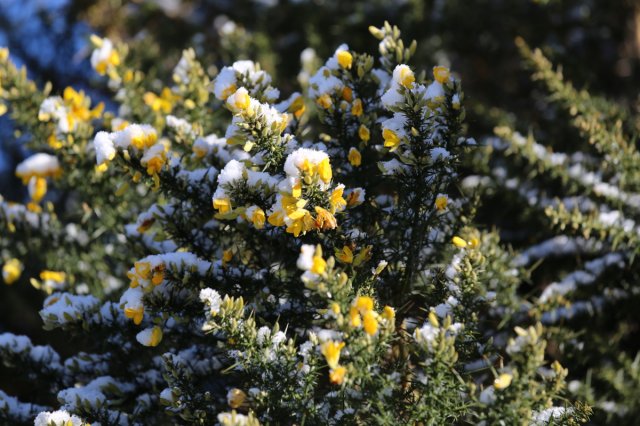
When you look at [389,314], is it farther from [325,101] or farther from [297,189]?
[325,101]

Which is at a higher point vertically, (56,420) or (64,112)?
(64,112)

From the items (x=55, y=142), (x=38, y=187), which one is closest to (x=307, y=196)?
(x=55, y=142)

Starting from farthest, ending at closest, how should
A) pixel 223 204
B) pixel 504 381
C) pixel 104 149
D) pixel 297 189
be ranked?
pixel 104 149 → pixel 223 204 → pixel 297 189 → pixel 504 381

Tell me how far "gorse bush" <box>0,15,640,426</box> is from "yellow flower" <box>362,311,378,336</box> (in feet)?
0.04

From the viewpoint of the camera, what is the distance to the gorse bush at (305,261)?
154 cm

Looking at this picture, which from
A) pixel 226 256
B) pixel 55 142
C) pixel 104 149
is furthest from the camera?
pixel 55 142

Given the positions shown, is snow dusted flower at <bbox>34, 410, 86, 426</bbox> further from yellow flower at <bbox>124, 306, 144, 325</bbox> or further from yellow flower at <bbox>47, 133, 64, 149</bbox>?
yellow flower at <bbox>47, 133, 64, 149</bbox>

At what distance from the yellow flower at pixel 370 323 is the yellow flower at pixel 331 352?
3.0 inches

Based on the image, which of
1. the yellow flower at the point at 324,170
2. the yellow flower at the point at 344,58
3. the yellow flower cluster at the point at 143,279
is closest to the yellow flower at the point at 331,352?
the yellow flower at the point at 324,170

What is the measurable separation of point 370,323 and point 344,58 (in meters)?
0.83

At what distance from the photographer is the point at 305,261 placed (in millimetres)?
1410

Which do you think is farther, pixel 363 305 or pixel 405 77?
pixel 405 77

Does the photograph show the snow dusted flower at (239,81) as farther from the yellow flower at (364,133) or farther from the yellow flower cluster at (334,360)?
the yellow flower cluster at (334,360)

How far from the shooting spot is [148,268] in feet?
5.57
